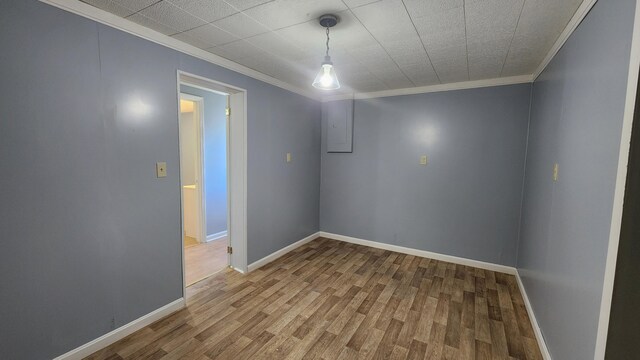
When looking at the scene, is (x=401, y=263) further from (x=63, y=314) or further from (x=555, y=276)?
(x=63, y=314)

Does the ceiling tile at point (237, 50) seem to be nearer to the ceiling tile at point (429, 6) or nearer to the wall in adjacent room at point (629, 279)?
the ceiling tile at point (429, 6)

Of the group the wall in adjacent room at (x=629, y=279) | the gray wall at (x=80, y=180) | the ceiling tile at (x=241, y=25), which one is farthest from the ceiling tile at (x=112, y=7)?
the wall in adjacent room at (x=629, y=279)

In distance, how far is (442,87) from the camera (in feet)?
11.5

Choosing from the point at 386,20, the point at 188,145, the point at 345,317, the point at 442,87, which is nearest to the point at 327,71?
the point at 386,20

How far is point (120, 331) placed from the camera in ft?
6.64

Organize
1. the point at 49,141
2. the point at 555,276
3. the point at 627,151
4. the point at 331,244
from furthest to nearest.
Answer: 1. the point at 331,244
2. the point at 555,276
3. the point at 49,141
4. the point at 627,151

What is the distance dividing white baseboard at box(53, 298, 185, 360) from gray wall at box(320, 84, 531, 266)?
110 inches

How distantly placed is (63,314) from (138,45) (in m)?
2.05

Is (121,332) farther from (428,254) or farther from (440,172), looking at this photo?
(440,172)

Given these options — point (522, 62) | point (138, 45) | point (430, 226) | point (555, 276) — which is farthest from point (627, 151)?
point (138, 45)

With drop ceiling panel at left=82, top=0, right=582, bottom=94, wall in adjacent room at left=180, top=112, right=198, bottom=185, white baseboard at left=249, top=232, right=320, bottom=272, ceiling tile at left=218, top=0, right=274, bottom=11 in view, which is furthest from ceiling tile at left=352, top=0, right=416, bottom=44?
wall in adjacent room at left=180, top=112, right=198, bottom=185

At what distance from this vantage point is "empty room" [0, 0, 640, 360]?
4.79 feet

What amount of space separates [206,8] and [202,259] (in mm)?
3106

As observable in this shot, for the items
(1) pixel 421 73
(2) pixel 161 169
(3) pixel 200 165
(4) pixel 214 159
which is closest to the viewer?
(2) pixel 161 169
